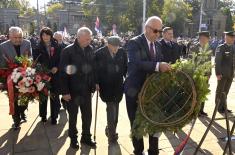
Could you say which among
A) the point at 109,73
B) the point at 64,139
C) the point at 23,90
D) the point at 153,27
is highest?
the point at 153,27

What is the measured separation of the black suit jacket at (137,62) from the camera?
4.69 meters

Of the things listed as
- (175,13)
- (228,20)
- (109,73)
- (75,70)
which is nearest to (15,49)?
(75,70)

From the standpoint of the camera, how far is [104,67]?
231 inches

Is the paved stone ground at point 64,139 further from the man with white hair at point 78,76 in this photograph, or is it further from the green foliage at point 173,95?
the green foliage at point 173,95

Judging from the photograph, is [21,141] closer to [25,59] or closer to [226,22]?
[25,59]

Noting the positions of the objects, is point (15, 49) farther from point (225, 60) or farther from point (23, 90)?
point (225, 60)

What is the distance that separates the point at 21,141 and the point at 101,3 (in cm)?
7019

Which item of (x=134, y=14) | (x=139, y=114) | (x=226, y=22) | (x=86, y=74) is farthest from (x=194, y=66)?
(x=226, y=22)

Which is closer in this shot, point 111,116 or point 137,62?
point 137,62

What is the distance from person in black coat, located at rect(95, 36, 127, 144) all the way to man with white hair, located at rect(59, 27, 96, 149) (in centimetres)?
18

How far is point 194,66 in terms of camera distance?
4266 millimetres

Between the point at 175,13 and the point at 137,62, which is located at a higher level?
the point at 175,13

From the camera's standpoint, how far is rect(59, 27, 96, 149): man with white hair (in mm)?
5488

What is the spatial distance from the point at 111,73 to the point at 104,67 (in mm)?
161
